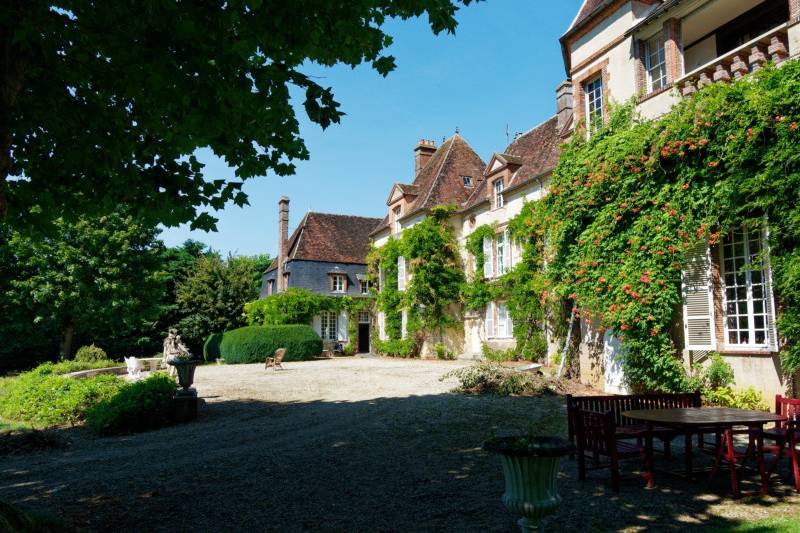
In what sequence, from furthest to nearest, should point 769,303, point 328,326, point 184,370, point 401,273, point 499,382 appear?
point 328,326, point 401,273, point 499,382, point 184,370, point 769,303

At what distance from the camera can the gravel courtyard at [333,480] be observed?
500 centimetres

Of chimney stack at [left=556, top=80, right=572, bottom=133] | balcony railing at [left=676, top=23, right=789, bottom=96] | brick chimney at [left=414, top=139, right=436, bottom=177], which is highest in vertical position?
brick chimney at [left=414, top=139, right=436, bottom=177]

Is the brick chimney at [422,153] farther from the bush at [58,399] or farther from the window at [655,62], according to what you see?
the bush at [58,399]

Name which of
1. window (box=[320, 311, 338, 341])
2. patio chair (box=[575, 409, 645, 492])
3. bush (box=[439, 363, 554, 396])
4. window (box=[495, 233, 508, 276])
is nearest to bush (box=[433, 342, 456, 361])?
window (box=[495, 233, 508, 276])

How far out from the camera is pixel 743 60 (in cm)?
947

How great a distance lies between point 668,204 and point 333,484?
7.83 metres

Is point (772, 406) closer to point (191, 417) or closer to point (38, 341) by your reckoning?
point (191, 417)

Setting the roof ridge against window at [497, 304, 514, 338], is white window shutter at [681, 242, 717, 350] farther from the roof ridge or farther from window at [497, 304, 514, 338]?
the roof ridge

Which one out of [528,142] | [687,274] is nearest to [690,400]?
[687,274]

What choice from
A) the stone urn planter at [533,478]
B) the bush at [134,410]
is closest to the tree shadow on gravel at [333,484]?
the bush at [134,410]

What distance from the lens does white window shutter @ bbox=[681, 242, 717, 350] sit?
9.70m

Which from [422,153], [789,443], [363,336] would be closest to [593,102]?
[789,443]

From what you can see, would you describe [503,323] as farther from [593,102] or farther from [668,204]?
[668,204]

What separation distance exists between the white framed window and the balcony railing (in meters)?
18.9
